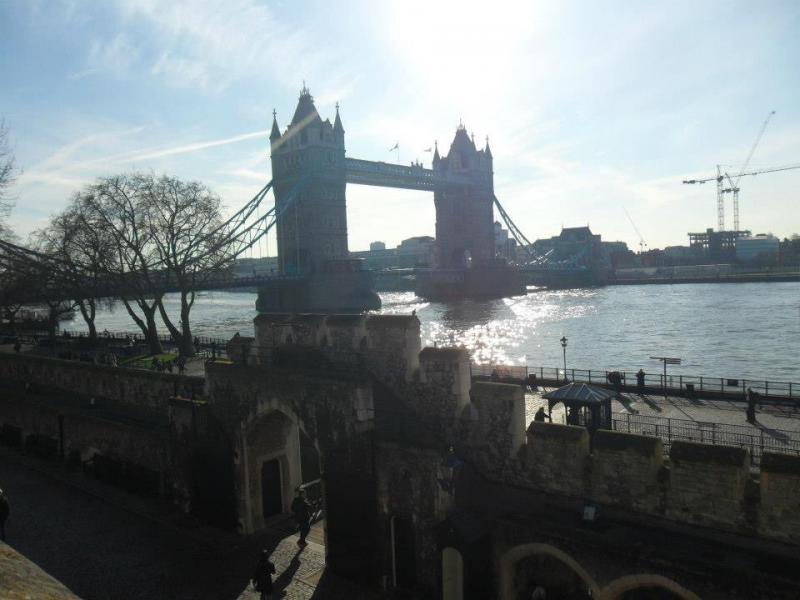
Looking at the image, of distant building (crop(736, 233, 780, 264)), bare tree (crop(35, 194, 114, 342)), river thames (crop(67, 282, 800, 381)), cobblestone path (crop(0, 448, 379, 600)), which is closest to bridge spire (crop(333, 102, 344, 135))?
river thames (crop(67, 282, 800, 381))

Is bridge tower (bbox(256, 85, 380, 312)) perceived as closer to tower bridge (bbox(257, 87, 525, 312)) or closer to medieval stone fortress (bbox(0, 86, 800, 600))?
tower bridge (bbox(257, 87, 525, 312))

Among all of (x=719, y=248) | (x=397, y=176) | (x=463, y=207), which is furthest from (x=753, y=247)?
(x=397, y=176)

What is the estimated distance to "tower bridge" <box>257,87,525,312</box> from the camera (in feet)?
245

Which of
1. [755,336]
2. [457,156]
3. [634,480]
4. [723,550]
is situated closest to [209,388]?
[634,480]

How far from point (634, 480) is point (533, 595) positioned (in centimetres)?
212

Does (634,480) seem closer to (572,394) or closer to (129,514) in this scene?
(572,394)

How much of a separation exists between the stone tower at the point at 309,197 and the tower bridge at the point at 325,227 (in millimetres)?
123

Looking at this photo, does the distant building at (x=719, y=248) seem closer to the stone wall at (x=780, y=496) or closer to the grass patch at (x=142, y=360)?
the grass patch at (x=142, y=360)

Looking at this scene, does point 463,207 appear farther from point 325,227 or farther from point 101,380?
point 101,380

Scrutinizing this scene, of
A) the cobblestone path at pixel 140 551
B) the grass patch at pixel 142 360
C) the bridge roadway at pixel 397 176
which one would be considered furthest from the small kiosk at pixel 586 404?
the bridge roadway at pixel 397 176

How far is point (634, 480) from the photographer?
7777 millimetres

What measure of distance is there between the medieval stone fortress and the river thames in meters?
21.7

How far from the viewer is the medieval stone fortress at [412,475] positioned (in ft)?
23.2

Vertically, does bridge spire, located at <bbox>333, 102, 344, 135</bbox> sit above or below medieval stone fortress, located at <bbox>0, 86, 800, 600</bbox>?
above
